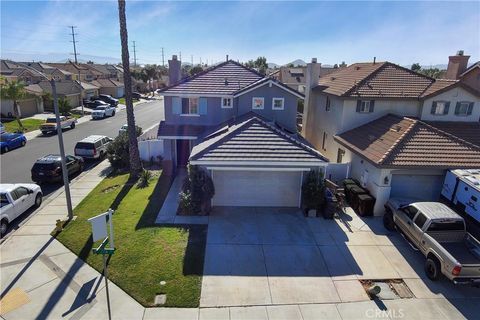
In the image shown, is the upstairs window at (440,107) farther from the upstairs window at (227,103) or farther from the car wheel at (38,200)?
the car wheel at (38,200)

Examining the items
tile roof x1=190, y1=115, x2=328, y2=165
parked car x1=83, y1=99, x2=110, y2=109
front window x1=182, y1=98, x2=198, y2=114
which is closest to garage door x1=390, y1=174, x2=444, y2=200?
tile roof x1=190, y1=115, x2=328, y2=165

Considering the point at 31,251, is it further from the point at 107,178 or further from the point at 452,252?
the point at 452,252

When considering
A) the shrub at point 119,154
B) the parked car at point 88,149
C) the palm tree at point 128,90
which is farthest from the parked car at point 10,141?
the palm tree at point 128,90

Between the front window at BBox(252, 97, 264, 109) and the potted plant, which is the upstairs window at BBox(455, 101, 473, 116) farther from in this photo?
the front window at BBox(252, 97, 264, 109)

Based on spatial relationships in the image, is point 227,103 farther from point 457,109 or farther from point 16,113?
point 16,113

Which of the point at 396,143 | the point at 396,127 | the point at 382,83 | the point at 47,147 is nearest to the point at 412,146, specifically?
the point at 396,143

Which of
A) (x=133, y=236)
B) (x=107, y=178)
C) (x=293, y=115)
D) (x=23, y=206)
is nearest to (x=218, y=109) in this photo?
(x=293, y=115)
